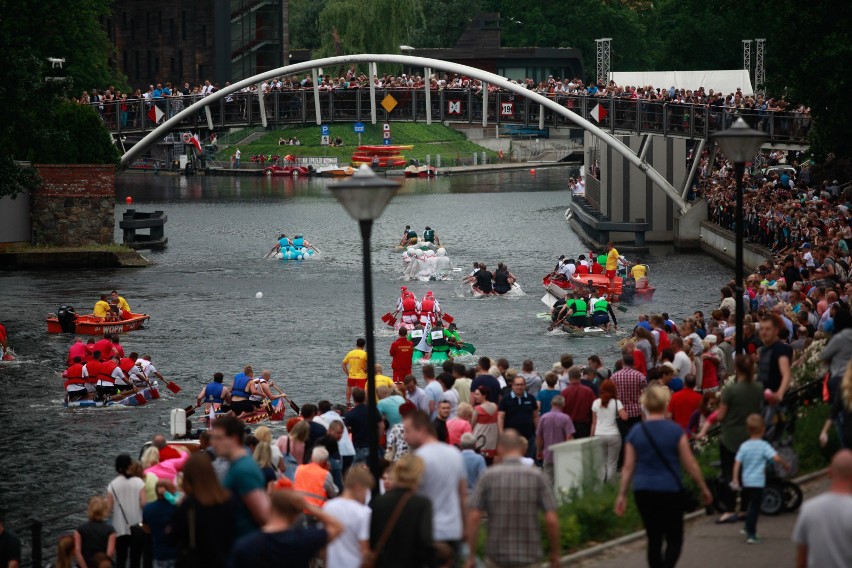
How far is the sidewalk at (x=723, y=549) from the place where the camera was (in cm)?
1248

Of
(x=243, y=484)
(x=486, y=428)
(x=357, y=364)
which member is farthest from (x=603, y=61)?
(x=243, y=484)

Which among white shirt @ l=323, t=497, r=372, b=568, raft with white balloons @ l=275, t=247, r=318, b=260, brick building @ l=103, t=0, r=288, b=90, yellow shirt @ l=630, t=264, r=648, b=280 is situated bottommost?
raft with white balloons @ l=275, t=247, r=318, b=260

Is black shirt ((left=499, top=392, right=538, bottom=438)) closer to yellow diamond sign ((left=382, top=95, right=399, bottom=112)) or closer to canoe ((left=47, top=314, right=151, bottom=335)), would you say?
canoe ((left=47, top=314, right=151, bottom=335))

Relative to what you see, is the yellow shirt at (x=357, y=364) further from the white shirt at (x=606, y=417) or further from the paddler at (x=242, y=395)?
the white shirt at (x=606, y=417)

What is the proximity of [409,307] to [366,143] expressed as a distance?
76979 mm

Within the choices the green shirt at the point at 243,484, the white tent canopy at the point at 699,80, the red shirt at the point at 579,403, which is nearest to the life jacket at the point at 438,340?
the red shirt at the point at 579,403

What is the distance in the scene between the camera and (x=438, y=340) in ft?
107

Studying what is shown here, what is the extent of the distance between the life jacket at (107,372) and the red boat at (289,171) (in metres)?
72.7

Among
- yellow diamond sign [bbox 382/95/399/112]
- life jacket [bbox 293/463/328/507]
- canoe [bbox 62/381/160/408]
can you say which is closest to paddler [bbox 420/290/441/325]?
canoe [bbox 62/381/160/408]

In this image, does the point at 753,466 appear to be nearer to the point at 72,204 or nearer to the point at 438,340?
the point at 438,340

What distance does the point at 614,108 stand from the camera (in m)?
57.6

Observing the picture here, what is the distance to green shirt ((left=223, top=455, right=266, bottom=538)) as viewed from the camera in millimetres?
10578

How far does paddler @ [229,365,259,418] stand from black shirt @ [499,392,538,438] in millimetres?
8625

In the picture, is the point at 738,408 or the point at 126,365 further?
the point at 126,365
